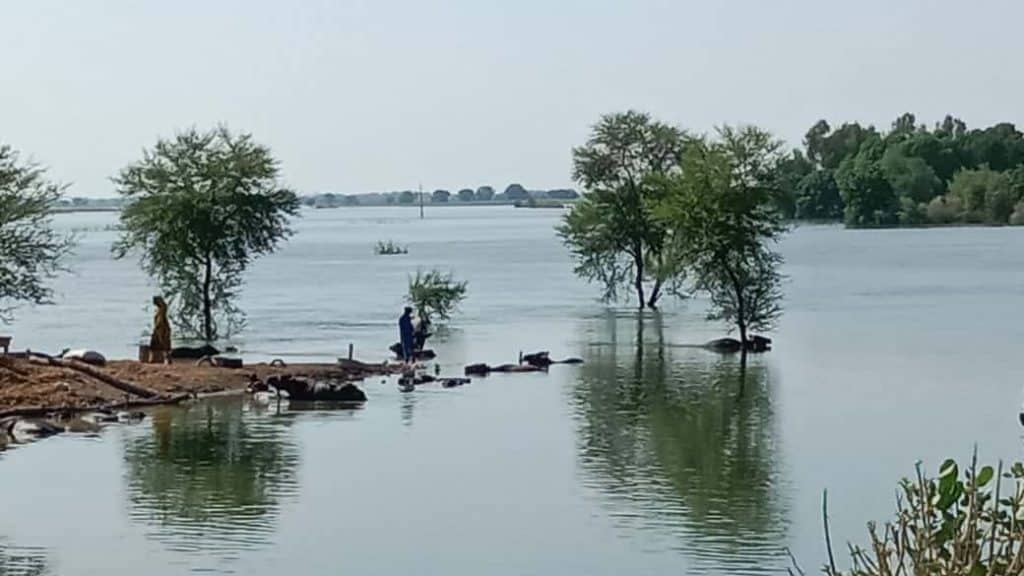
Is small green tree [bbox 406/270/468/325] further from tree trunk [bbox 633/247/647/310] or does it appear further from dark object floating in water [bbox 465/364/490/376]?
dark object floating in water [bbox 465/364/490/376]

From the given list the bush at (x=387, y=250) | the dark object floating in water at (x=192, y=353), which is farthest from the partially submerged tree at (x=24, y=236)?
the bush at (x=387, y=250)

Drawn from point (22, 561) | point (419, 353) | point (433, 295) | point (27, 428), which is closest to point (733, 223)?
point (433, 295)

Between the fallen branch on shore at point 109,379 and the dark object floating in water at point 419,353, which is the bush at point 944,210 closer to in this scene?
the dark object floating in water at point 419,353

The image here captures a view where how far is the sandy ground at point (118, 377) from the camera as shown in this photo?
29328mm

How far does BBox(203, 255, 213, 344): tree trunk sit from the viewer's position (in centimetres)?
5000

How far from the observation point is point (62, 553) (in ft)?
59.1

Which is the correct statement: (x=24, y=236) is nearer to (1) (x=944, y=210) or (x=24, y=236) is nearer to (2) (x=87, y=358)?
(2) (x=87, y=358)

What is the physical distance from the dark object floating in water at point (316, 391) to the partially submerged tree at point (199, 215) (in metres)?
17.7

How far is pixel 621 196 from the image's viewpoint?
66.2 m

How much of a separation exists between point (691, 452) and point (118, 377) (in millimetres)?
11529

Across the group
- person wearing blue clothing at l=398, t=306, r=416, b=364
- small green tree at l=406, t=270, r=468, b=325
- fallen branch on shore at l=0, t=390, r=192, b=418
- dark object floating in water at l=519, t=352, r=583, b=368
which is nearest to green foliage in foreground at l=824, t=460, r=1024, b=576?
fallen branch on shore at l=0, t=390, r=192, b=418

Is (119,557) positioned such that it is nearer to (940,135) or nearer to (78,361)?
(78,361)

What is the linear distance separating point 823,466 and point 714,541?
6.23 m

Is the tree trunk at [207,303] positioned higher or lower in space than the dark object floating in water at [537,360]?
higher
